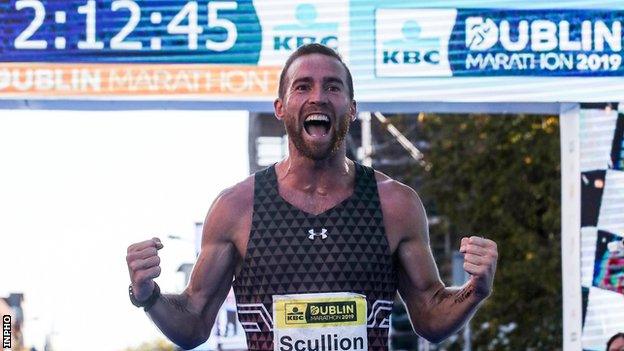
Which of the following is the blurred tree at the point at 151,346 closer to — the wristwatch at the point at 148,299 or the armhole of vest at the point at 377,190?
the armhole of vest at the point at 377,190

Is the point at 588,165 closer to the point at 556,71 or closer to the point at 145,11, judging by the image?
the point at 556,71

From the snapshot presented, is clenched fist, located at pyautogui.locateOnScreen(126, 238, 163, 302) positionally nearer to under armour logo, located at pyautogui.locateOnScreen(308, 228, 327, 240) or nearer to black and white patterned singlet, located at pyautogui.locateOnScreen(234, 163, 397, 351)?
black and white patterned singlet, located at pyautogui.locateOnScreen(234, 163, 397, 351)

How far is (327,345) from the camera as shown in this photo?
478 centimetres

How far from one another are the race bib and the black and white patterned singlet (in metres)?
0.03

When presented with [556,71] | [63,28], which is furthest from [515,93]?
[63,28]

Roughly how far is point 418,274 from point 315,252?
0.36 m

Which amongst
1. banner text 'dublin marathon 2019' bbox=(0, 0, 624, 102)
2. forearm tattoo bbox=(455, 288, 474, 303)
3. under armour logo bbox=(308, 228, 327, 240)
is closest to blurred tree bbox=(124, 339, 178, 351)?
banner text 'dublin marathon 2019' bbox=(0, 0, 624, 102)

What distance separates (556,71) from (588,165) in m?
0.73

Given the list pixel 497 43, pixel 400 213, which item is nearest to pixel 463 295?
pixel 400 213

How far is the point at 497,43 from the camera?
1021 cm

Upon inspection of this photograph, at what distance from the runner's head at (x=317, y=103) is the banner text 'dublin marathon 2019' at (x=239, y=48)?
5.06 m

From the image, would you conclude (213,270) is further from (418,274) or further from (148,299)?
(418,274)

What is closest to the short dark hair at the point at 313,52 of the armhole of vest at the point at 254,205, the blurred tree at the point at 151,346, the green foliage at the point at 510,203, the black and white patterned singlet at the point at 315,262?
the armhole of vest at the point at 254,205

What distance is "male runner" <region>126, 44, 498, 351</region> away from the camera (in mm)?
4777
